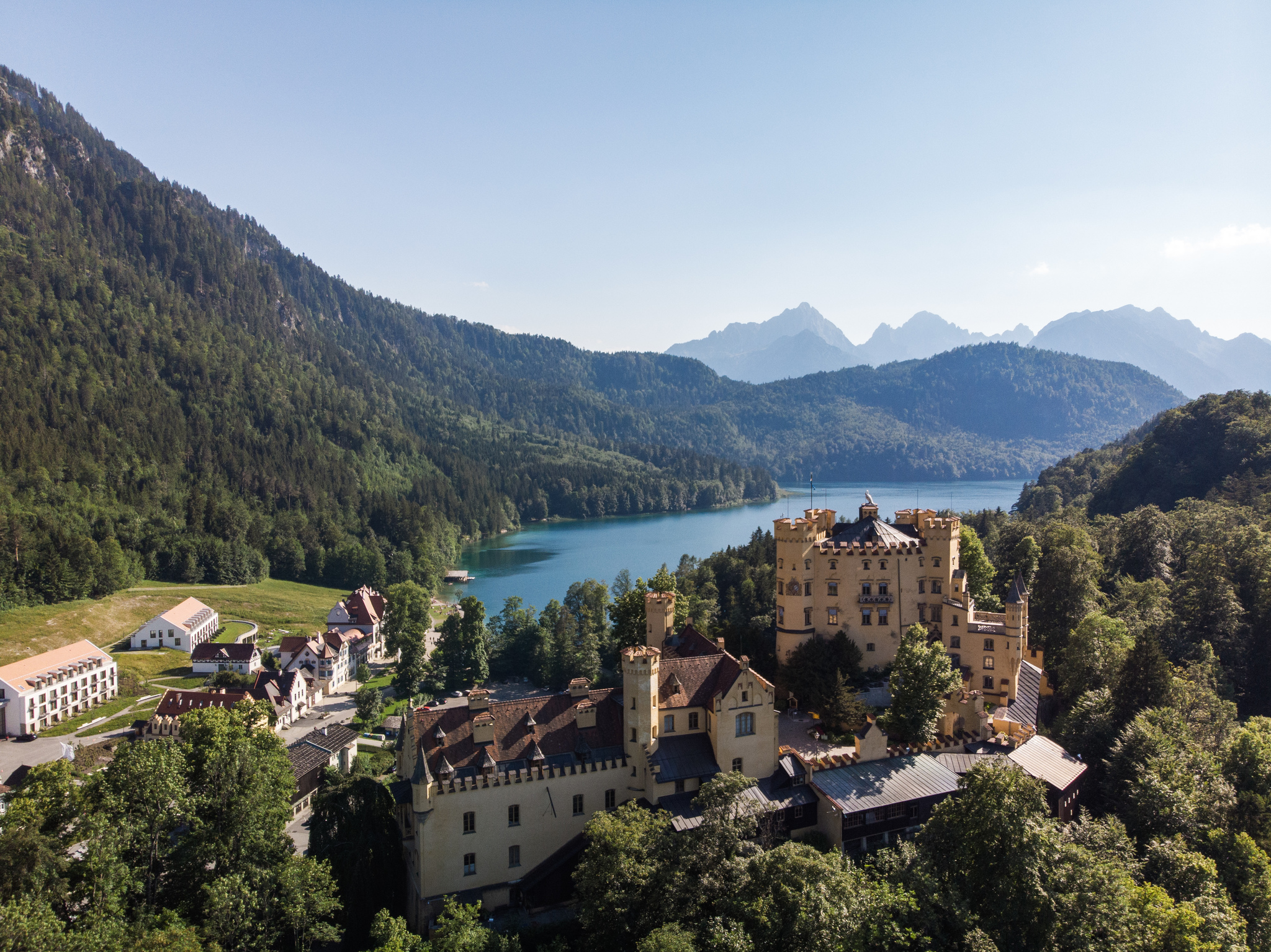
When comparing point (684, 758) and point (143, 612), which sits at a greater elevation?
point (684, 758)

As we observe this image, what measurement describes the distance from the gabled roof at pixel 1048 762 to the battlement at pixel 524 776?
19392mm

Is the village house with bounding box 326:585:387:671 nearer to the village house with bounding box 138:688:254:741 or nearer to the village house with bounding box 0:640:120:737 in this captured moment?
the village house with bounding box 138:688:254:741

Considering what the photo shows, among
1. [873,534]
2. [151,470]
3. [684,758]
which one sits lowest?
[684,758]

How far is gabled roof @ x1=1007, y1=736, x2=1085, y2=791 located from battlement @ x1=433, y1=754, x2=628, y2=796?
19.4 metres

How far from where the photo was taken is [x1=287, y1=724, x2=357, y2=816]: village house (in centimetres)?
5351

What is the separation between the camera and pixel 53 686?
71188mm

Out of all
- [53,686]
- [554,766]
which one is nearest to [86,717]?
[53,686]

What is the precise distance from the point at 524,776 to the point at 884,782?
16798 millimetres

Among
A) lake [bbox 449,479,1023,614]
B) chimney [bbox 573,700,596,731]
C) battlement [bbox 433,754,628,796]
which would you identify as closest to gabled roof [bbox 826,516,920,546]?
chimney [bbox 573,700,596,731]

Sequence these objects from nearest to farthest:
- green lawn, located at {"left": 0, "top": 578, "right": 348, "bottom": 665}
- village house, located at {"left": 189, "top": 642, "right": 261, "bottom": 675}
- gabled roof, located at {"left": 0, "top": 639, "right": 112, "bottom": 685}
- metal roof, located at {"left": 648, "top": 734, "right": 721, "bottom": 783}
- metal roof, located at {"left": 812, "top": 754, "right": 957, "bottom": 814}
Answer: metal roof, located at {"left": 812, "top": 754, "right": 957, "bottom": 814}, metal roof, located at {"left": 648, "top": 734, "right": 721, "bottom": 783}, gabled roof, located at {"left": 0, "top": 639, "right": 112, "bottom": 685}, village house, located at {"left": 189, "top": 642, "right": 261, "bottom": 675}, green lawn, located at {"left": 0, "top": 578, "right": 348, "bottom": 665}

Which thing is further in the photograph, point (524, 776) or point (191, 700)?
point (191, 700)

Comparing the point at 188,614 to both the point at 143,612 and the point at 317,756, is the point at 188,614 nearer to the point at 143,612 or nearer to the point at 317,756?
the point at 143,612

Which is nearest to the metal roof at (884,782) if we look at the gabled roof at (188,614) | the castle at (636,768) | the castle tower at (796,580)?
the castle at (636,768)

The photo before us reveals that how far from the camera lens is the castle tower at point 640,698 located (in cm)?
3647
